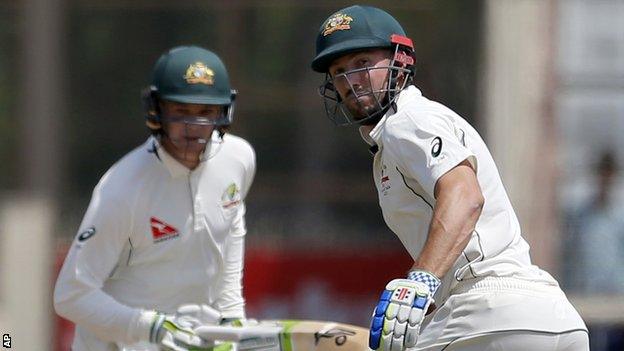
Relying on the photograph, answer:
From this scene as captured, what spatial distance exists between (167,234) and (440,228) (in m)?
1.65

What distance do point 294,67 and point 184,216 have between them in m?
3.98

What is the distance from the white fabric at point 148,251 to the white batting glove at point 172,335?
0.14ft

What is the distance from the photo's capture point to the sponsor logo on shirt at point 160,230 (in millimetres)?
5312

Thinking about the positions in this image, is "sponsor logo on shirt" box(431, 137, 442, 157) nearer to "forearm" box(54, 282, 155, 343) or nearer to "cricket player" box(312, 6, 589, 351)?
"cricket player" box(312, 6, 589, 351)

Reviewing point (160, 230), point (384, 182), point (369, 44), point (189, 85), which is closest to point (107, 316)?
point (160, 230)

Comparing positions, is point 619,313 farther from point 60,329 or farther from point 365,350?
point 365,350

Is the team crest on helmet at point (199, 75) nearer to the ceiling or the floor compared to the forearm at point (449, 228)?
nearer to the ceiling

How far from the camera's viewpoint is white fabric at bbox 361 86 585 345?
408 centimetres

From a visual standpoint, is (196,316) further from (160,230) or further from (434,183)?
(434,183)

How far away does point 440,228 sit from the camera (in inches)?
155

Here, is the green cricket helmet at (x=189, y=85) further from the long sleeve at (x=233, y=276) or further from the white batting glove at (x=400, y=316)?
the white batting glove at (x=400, y=316)

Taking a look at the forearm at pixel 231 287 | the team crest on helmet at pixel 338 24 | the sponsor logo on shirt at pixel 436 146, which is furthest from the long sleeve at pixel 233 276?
the sponsor logo on shirt at pixel 436 146

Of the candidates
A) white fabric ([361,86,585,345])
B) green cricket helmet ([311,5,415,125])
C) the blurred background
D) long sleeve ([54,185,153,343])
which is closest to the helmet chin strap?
long sleeve ([54,185,153,343])

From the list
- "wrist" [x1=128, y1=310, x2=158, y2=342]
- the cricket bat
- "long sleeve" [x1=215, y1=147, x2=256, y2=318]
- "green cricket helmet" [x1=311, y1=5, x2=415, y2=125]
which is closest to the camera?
"green cricket helmet" [x1=311, y1=5, x2=415, y2=125]
